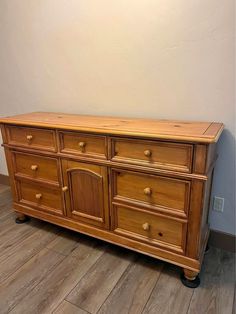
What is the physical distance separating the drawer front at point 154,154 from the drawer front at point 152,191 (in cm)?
8

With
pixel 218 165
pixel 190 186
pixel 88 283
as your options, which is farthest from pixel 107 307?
pixel 218 165

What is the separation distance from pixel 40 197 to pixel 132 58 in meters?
1.27

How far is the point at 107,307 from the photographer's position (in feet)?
4.47

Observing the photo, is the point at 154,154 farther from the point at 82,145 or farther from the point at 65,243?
the point at 65,243

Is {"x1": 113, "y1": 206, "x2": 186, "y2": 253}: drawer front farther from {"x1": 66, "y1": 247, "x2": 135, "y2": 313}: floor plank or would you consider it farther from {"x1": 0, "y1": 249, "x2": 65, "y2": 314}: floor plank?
{"x1": 0, "y1": 249, "x2": 65, "y2": 314}: floor plank

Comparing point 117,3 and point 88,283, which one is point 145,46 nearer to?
point 117,3

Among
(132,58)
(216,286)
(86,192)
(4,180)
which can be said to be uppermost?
(132,58)

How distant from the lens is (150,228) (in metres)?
1.54

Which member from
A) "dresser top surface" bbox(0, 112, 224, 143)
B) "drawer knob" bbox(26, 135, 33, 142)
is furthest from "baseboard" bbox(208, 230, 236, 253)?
"drawer knob" bbox(26, 135, 33, 142)

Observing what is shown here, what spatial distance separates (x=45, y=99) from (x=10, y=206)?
3.70ft

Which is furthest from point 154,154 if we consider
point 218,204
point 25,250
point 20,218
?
point 20,218

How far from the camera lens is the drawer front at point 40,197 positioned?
1892 millimetres

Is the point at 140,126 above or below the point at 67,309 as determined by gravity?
above

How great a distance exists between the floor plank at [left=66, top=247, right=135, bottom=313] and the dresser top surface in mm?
900
